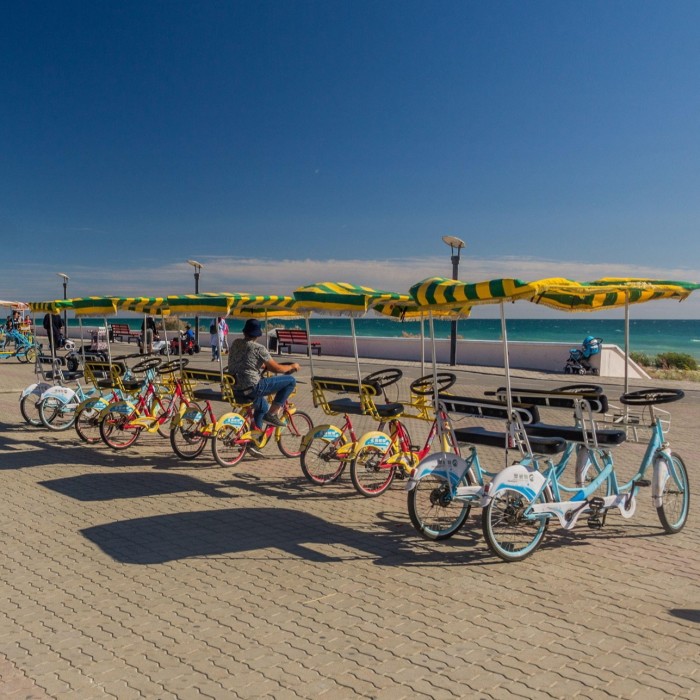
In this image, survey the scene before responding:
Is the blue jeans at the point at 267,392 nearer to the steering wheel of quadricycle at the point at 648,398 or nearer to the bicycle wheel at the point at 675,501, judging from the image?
the steering wheel of quadricycle at the point at 648,398

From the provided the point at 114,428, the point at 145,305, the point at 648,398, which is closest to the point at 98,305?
the point at 145,305

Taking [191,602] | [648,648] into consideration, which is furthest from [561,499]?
[191,602]

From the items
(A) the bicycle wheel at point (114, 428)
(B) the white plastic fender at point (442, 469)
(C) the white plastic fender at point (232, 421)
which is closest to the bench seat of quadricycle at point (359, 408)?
(C) the white plastic fender at point (232, 421)

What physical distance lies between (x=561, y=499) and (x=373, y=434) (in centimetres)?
219

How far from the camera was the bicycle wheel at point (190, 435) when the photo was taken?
9.44 m

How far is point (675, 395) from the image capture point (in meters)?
6.20

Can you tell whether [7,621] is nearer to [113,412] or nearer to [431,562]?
[431,562]

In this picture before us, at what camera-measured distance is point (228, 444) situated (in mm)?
9016

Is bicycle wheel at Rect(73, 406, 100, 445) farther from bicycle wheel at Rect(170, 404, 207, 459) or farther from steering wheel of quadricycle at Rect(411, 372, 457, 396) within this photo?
steering wheel of quadricycle at Rect(411, 372, 457, 396)

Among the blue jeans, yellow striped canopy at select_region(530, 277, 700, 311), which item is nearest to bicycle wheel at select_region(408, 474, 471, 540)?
yellow striped canopy at select_region(530, 277, 700, 311)

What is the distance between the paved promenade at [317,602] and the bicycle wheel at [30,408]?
441cm

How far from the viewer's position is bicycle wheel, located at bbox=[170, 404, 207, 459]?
31.0ft

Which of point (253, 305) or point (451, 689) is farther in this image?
point (253, 305)

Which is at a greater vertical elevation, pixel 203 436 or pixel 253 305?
pixel 253 305
